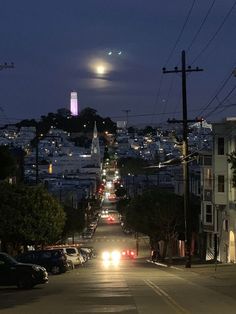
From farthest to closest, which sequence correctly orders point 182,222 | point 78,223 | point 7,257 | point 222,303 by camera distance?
→ point 78,223 < point 182,222 < point 7,257 < point 222,303

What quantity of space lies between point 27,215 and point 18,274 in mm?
26210

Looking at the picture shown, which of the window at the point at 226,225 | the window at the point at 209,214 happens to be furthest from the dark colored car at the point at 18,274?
the window at the point at 209,214

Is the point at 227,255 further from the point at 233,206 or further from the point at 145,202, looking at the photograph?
the point at 145,202

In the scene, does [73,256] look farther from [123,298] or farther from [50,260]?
[123,298]

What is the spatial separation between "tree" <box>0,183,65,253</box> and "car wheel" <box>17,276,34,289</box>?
22796 millimetres

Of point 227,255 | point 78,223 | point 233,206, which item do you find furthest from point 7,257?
point 78,223

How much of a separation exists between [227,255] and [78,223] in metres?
47.8

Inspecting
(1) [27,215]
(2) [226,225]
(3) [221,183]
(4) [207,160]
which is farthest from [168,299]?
(4) [207,160]

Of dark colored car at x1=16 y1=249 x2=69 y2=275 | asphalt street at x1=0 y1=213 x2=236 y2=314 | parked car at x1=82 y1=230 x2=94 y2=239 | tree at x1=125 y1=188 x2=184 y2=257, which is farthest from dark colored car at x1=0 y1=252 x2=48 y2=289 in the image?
parked car at x1=82 y1=230 x2=94 y2=239

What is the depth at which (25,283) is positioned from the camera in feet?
93.5

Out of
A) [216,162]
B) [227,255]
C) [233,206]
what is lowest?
[227,255]

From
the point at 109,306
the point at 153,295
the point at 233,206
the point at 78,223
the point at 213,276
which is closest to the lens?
the point at 109,306

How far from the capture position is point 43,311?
1947 cm

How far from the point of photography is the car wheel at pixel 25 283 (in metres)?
28.4
